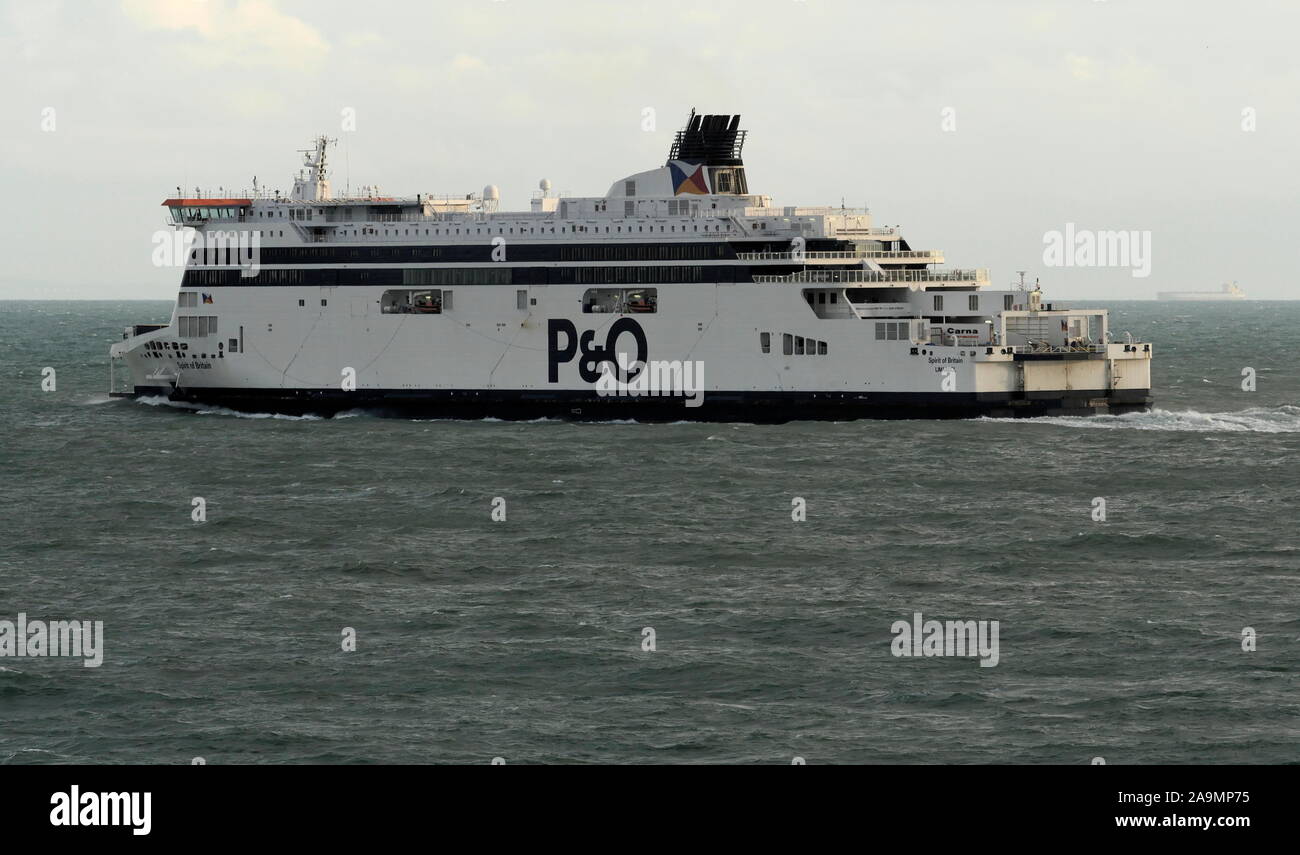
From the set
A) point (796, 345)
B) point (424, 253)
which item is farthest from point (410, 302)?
point (796, 345)

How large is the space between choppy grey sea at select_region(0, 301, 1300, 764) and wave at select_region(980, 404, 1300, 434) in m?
0.41

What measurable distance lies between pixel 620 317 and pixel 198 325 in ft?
58.1

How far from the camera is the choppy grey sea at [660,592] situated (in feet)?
79.2

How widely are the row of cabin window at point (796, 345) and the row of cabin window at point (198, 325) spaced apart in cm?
2249

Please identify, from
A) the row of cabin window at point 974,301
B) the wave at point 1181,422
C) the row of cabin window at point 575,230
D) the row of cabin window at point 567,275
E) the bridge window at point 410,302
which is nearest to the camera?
the wave at point 1181,422

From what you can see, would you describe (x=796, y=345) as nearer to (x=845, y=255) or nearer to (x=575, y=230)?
(x=845, y=255)

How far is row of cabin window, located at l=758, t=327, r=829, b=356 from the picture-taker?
5872cm

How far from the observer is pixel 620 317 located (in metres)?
60.7

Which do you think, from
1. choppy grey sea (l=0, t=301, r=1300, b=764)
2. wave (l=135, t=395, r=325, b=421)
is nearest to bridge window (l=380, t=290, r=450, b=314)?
wave (l=135, t=395, r=325, b=421)

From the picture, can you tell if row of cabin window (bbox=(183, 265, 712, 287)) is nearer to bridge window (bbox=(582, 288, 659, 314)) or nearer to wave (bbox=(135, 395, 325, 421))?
bridge window (bbox=(582, 288, 659, 314))

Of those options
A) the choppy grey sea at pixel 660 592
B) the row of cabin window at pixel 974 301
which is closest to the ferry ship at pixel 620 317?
the row of cabin window at pixel 974 301

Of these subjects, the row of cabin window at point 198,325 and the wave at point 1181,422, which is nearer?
the wave at point 1181,422

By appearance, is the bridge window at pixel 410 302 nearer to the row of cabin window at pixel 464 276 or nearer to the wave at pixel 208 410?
the row of cabin window at pixel 464 276

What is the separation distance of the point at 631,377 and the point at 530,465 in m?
11.1
